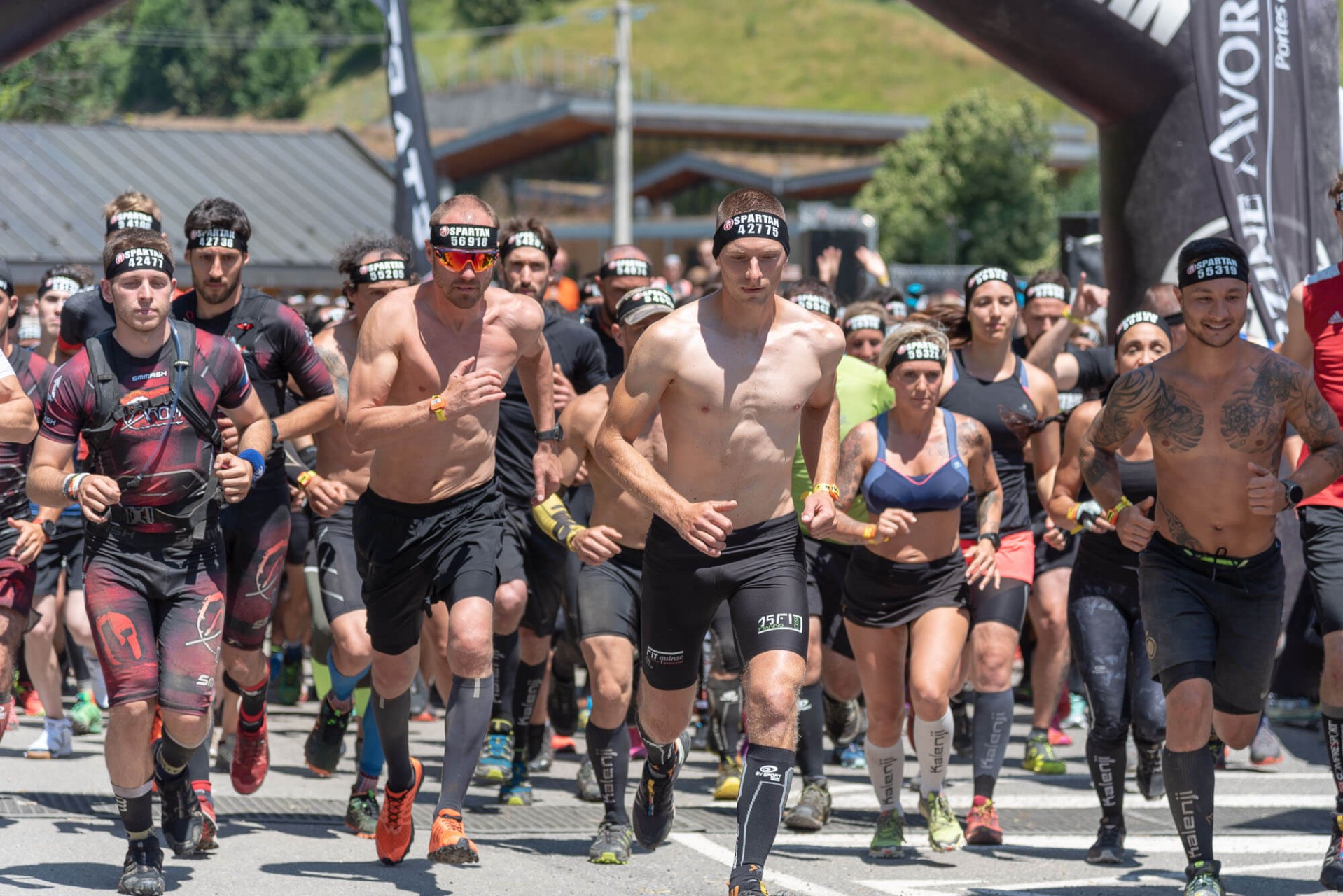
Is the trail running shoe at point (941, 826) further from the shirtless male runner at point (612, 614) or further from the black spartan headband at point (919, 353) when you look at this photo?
the black spartan headband at point (919, 353)

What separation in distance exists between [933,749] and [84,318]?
13.3ft

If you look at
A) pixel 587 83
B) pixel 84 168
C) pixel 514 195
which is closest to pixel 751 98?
pixel 587 83

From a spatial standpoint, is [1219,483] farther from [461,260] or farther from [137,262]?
[137,262]

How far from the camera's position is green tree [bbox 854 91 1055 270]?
51.4m

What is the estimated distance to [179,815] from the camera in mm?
6387

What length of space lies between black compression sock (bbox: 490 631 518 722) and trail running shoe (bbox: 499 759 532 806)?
11.7 inches

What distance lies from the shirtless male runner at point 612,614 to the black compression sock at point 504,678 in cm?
102

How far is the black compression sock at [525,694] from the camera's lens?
26.7ft

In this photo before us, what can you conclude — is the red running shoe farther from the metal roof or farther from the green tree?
the green tree

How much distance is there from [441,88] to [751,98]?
89.0ft

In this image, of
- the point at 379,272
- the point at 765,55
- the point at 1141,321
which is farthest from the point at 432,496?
the point at 765,55

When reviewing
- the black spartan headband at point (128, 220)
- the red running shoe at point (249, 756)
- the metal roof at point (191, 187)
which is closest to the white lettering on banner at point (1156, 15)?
the black spartan headband at point (128, 220)

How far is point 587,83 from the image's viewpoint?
269 ft

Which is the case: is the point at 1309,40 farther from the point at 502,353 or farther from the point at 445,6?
the point at 445,6
